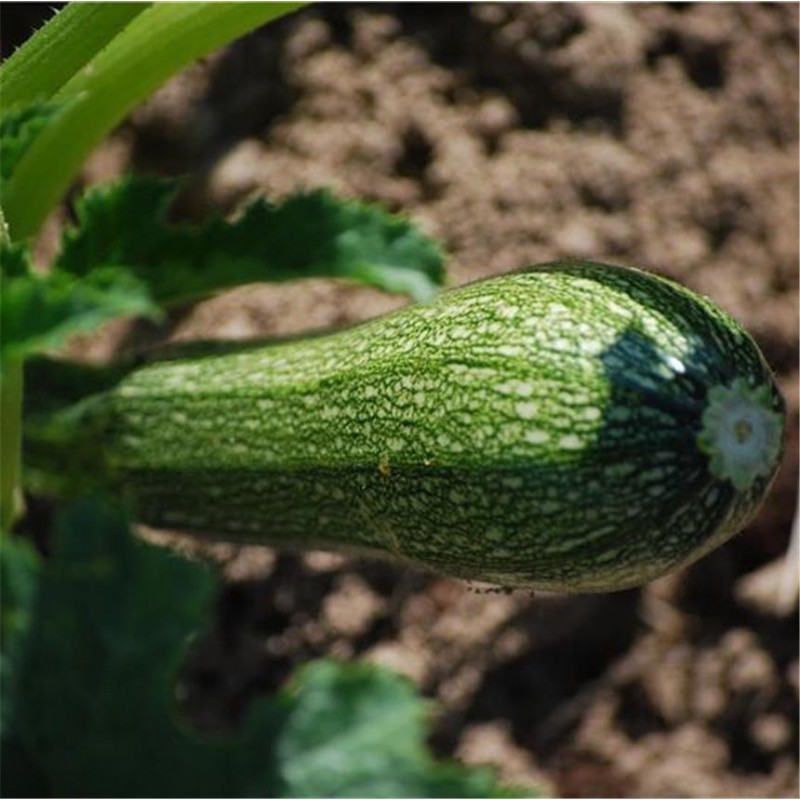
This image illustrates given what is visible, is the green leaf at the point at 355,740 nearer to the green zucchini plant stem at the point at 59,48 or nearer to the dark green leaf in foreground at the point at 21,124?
the dark green leaf in foreground at the point at 21,124

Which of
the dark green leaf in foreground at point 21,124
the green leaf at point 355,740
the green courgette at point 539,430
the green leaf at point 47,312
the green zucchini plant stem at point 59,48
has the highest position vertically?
the green zucchini plant stem at point 59,48

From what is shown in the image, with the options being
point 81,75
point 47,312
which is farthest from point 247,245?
point 47,312

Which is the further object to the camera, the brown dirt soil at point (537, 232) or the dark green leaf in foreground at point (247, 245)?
the brown dirt soil at point (537, 232)

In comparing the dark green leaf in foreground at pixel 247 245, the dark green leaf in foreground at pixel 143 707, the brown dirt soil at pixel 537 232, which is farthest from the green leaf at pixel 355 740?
the brown dirt soil at pixel 537 232

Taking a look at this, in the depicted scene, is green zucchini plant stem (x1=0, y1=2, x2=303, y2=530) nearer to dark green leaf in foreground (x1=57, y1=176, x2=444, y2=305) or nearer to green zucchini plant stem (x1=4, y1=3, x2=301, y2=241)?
green zucchini plant stem (x1=4, y1=3, x2=301, y2=241)

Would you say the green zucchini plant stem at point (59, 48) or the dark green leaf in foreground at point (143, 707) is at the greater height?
the green zucchini plant stem at point (59, 48)

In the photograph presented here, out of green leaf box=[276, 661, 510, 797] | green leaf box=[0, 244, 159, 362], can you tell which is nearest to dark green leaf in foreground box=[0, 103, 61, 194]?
green leaf box=[0, 244, 159, 362]
